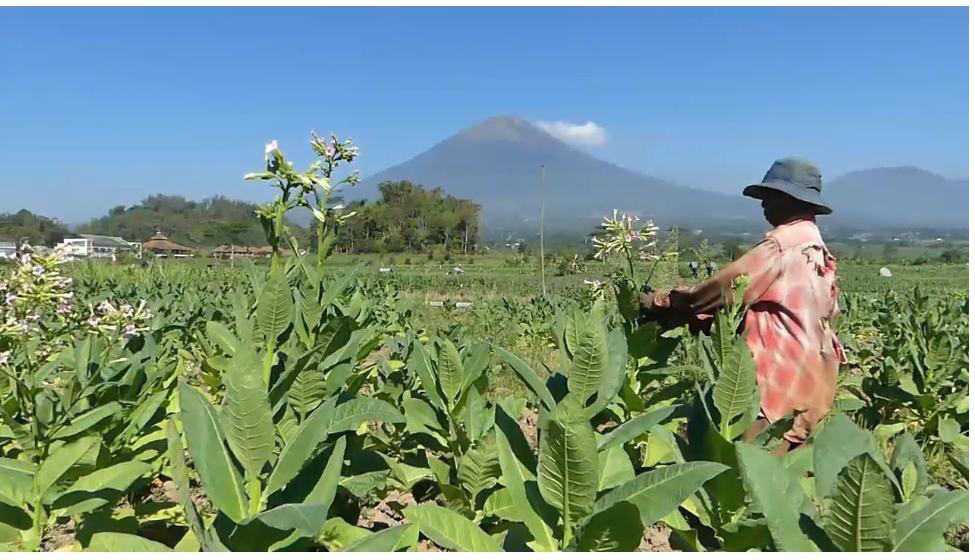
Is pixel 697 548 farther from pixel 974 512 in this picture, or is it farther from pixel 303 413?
pixel 303 413

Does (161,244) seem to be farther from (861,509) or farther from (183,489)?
(861,509)

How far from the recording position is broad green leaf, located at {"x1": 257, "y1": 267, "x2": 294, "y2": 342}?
1942 mm

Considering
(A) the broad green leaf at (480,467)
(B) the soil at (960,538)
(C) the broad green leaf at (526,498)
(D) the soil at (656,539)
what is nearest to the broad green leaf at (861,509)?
(C) the broad green leaf at (526,498)

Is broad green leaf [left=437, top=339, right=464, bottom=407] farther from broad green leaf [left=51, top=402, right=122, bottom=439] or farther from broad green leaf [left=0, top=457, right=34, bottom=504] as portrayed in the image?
broad green leaf [left=0, top=457, right=34, bottom=504]

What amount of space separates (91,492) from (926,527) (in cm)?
195

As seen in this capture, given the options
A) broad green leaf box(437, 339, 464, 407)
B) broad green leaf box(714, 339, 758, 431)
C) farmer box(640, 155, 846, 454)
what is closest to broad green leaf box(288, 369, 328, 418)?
broad green leaf box(437, 339, 464, 407)

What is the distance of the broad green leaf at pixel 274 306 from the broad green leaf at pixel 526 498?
2.44 feet

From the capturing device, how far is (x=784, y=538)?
1089 millimetres

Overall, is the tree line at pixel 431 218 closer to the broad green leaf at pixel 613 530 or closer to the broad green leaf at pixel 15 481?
the broad green leaf at pixel 15 481

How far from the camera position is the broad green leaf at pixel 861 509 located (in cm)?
93

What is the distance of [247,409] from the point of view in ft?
4.10

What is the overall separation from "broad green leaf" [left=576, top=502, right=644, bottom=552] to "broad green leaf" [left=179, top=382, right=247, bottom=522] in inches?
25.5

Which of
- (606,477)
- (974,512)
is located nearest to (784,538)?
(974,512)

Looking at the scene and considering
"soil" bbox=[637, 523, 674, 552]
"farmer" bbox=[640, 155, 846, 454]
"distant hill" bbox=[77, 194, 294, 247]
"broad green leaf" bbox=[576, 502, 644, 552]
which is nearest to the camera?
"broad green leaf" bbox=[576, 502, 644, 552]
